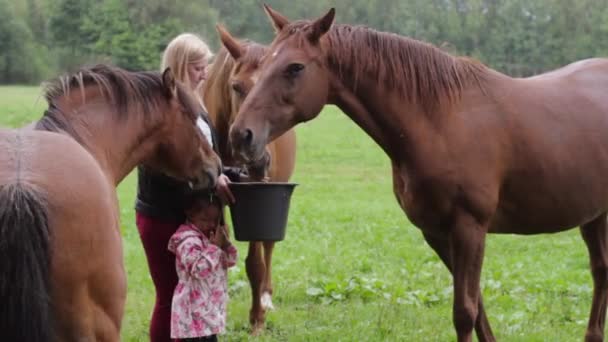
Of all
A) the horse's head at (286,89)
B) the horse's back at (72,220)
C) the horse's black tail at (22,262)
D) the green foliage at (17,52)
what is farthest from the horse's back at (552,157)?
the green foliage at (17,52)

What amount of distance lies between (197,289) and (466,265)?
1450 mm

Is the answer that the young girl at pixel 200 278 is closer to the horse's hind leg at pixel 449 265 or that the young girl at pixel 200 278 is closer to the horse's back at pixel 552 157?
the horse's hind leg at pixel 449 265

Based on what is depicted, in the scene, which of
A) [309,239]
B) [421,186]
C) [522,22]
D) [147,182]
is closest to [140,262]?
[309,239]

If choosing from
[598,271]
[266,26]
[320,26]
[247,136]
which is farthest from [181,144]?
[266,26]

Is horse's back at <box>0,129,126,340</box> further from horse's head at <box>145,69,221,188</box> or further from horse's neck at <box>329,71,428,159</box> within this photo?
horse's neck at <box>329,71,428,159</box>

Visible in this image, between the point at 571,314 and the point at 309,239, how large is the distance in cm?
397

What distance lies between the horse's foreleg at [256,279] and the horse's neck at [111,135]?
219 cm

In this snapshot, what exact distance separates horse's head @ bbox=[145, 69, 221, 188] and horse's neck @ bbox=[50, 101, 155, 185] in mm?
87

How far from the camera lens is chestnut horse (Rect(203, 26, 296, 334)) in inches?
198

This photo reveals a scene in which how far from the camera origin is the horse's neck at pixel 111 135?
3.33 m

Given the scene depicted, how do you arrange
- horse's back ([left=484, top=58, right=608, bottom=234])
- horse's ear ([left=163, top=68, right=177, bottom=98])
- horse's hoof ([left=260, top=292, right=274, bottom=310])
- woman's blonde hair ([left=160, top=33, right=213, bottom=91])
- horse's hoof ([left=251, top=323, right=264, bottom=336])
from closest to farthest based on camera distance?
horse's ear ([left=163, top=68, right=177, bottom=98]), horse's back ([left=484, top=58, right=608, bottom=234]), woman's blonde hair ([left=160, top=33, right=213, bottom=91]), horse's hoof ([left=251, top=323, right=264, bottom=336]), horse's hoof ([left=260, top=292, right=274, bottom=310])

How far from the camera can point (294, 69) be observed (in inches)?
161

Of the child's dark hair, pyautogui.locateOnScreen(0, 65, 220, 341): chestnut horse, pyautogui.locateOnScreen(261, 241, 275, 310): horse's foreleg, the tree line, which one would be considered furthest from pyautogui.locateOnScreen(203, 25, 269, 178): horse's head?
the tree line

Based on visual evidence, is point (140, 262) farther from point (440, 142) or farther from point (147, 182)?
point (440, 142)
